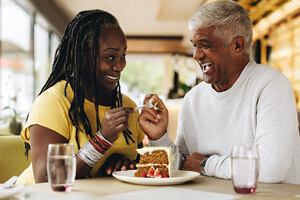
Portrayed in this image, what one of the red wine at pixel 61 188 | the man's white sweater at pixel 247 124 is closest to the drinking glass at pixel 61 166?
the red wine at pixel 61 188

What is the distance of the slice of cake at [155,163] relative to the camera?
1424 millimetres

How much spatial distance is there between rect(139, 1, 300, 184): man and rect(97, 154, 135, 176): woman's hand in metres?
0.17

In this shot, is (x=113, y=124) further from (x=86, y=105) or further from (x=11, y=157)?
(x=11, y=157)

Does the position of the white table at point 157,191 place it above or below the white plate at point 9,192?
below

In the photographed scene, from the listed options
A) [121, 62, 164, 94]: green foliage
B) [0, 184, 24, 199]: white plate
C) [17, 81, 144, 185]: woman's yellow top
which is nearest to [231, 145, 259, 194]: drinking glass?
[0, 184, 24, 199]: white plate

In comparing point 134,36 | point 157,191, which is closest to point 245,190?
point 157,191

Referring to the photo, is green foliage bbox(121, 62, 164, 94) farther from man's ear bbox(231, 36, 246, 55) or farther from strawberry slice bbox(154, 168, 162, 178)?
strawberry slice bbox(154, 168, 162, 178)

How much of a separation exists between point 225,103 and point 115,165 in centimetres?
59

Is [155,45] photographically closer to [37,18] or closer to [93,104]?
[37,18]

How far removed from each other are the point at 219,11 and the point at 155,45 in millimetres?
10221

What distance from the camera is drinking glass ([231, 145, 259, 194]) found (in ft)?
3.68

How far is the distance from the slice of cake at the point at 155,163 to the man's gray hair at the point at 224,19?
67cm

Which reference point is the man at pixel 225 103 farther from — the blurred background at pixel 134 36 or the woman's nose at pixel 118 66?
the blurred background at pixel 134 36

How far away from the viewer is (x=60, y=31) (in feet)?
27.8
